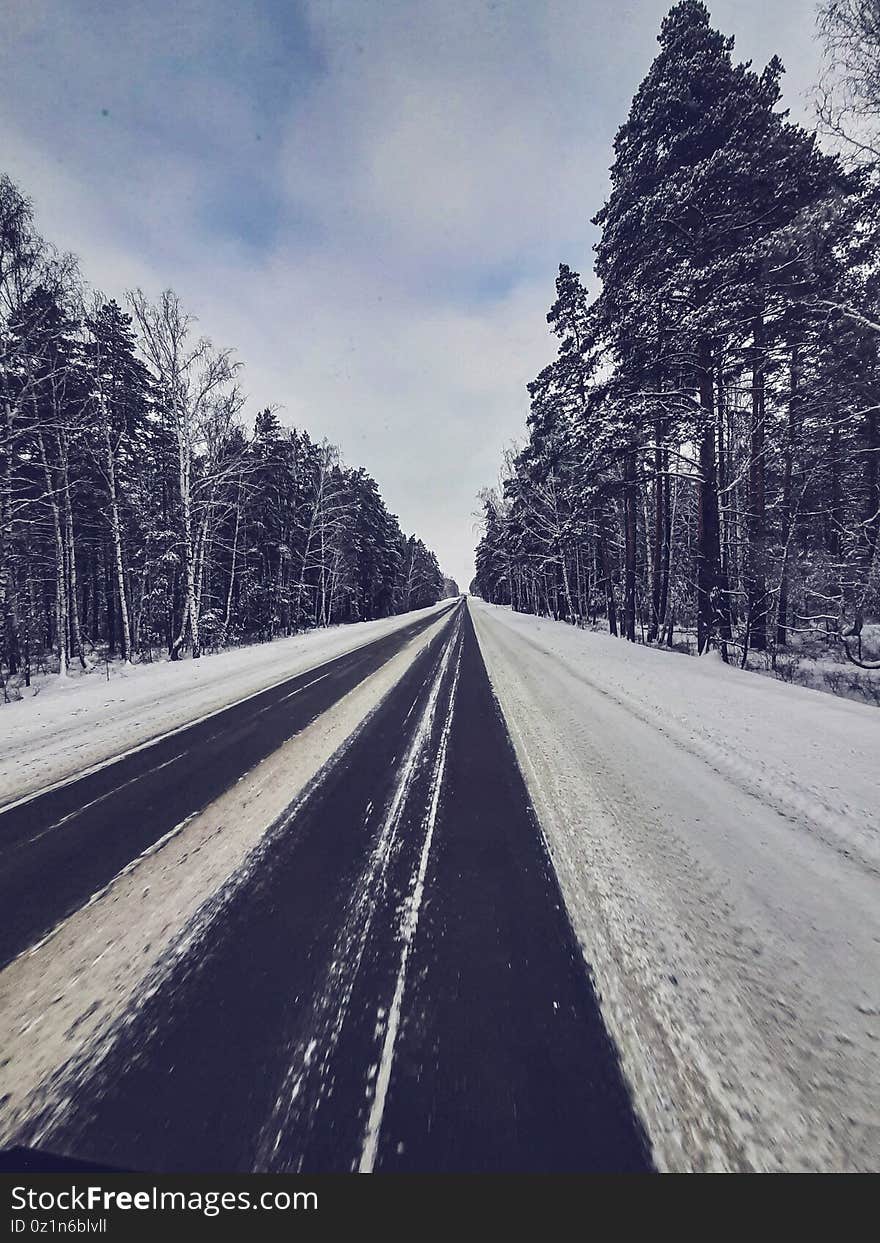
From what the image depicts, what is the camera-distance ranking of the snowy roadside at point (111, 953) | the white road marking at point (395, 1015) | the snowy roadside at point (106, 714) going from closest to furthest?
the white road marking at point (395, 1015) → the snowy roadside at point (111, 953) → the snowy roadside at point (106, 714)

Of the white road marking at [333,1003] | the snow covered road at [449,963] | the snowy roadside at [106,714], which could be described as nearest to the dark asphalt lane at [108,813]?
the snow covered road at [449,963]

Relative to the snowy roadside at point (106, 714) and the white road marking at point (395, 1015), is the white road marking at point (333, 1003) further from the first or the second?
the snowy roadside at point (106, 714)

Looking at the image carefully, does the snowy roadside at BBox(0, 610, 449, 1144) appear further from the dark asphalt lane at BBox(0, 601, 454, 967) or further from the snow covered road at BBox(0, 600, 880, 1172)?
the dark asphalt lane at BBox(0, 601, 454, 967)

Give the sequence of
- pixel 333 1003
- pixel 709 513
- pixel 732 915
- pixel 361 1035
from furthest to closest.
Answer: pixel 709 513, pixel 732 915, pixel 333 1003, pixel 361 1035

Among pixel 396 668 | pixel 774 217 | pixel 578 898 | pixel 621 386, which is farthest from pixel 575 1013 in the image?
pixel 774 217

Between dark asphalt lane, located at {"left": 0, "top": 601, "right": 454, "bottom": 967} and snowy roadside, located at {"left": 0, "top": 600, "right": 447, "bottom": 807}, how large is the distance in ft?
1.50

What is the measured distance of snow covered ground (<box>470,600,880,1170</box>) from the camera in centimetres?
139

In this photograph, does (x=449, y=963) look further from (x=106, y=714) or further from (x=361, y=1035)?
(x=106, y=714)

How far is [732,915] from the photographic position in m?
2.26

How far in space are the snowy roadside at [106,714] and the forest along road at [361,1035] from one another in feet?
9.80

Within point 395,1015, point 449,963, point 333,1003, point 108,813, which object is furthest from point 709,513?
point 108,813

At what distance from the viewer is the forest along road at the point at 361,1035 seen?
1301mm

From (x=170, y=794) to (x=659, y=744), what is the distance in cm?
472

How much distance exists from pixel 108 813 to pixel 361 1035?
279 cm
